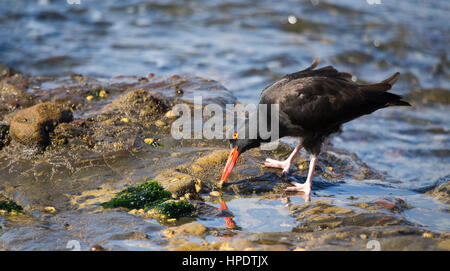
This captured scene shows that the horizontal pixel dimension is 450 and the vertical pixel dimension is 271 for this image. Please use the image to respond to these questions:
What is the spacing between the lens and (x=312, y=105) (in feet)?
16.5

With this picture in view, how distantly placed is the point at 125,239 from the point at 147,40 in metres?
8.62

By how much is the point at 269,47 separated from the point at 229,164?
720cm

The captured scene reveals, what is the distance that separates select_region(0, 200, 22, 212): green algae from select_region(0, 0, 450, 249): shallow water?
363 cm

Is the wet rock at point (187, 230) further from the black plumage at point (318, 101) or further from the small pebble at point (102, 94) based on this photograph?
the small pebble at point (102, 94)

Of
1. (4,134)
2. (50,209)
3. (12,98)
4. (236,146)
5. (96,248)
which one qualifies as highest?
(12,98)

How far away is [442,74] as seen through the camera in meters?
11.1

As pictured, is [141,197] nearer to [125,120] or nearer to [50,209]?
[50,209]

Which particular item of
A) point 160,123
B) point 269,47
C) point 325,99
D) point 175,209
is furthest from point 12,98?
point 269,47

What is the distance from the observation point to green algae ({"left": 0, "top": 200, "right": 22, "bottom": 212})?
4133mm

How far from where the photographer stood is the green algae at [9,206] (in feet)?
13.6

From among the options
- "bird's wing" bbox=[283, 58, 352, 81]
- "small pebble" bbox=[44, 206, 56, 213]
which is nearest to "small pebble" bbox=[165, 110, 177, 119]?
"bird's wing" bbox=[283, 58, 352, 81]

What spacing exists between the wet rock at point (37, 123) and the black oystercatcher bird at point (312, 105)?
2085 millimetres

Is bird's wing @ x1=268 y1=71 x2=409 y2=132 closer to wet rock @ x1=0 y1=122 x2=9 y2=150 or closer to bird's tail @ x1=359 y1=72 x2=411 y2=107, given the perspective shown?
bird's tail @ x1=359 y1=72 x2=411 y2=107
